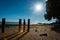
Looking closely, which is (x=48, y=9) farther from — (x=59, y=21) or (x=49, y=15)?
(x=59, y=21)

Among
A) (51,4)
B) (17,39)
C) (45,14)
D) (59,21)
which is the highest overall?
(51,4)

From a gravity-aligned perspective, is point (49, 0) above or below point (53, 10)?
above

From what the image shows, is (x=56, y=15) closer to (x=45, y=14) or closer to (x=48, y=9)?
(x=48, y=9)

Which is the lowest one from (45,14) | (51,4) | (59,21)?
(59,21)

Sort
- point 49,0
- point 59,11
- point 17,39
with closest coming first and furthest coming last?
1. point 17,39
2. point 59,11
3. point 49,0

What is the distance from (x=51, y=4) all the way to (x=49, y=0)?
149 cm

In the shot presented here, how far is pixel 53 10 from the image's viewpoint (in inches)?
1119

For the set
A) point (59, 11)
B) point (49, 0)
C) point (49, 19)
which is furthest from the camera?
point (49, 19)

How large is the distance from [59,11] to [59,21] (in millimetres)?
3668

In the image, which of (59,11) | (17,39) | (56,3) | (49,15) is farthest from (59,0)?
(17,39)

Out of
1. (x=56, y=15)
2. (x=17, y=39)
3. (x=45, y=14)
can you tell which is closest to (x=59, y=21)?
(x=56, y=15)

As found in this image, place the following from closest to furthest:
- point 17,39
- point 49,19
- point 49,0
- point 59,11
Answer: point 17,39 < point 59,11 < point 49,0 < point 49,19

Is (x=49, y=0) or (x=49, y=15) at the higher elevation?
(x=49, y=0)

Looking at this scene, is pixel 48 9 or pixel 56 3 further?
pixel 48 9
